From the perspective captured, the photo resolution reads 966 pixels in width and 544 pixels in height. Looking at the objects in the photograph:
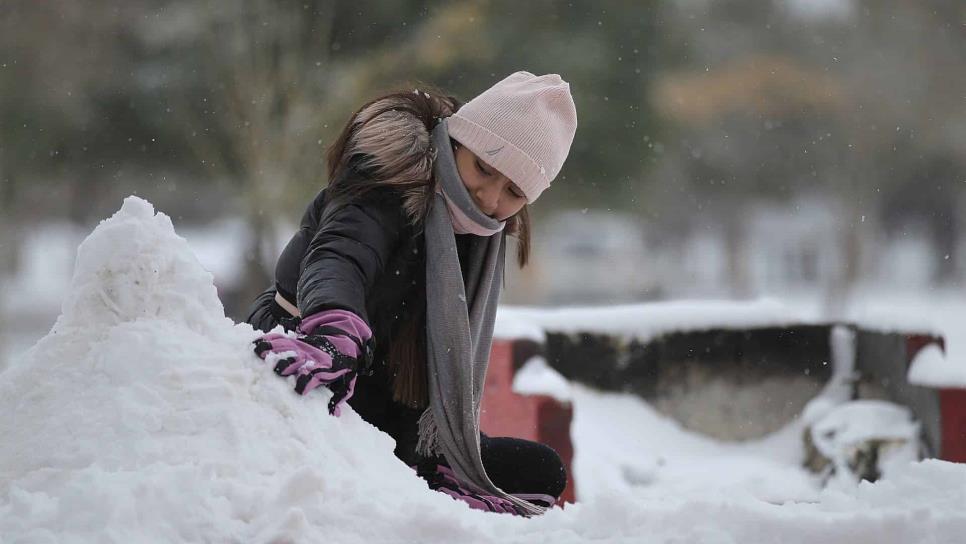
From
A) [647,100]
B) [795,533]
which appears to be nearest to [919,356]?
[795,533]

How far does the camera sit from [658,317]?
4355 mm

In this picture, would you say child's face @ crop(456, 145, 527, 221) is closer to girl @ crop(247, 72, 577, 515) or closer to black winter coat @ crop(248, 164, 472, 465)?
girl @ crop(247, 72, 577, 515)

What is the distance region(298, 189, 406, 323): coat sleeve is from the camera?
161 cm

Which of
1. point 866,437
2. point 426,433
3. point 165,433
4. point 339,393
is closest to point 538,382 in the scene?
point 866,437

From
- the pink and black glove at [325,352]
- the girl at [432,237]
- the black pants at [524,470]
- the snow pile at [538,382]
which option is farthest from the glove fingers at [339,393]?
the snow pile at [538,382]

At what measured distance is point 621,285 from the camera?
1455 centimetres

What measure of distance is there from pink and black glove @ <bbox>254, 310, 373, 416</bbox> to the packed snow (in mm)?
18

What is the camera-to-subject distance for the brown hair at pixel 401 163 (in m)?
1.88

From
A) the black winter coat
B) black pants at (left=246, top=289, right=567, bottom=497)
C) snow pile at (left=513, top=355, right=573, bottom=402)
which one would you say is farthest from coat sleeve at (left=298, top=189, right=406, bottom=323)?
snow pile at (left=513, top=355, right=573, bottom=402)

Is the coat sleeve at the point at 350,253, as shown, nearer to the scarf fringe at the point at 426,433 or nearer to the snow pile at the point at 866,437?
the scarf fringe at the point at 426,433

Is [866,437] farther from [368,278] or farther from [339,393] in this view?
[339,393]

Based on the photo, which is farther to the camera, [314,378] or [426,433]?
[426,433]

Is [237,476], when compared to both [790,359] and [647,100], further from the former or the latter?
[647,100]

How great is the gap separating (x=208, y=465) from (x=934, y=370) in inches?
129
